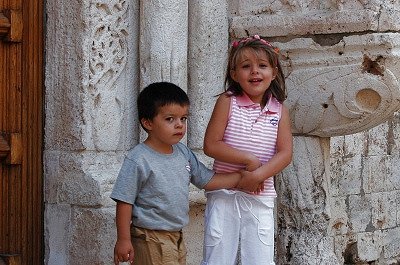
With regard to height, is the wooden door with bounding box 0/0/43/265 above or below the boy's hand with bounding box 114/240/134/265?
above

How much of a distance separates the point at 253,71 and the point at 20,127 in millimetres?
1313

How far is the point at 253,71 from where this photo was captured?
4562 millimetres

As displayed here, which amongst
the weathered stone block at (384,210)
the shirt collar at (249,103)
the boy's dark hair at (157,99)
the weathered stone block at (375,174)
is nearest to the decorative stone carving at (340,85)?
the shirt collar at (249,103)

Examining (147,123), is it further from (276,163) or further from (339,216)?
(339,216)

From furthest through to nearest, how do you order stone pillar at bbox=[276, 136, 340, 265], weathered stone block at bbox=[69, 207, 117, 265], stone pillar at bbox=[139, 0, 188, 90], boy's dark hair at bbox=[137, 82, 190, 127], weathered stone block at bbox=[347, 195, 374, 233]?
weathered stone block at bbox=[347, 195, 374, 233]
stone pillar at bbox=[276, 136, 340, 265]
stone pillar at bbox=[139, 0, 188, 90]
weathered stone block at bbox=[69, 207, 117, 265]
boy's dark hair at bbox=[137, 82, 190, 127]

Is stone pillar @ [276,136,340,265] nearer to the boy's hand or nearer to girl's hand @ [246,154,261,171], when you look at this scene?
girl's hand @ [246,154,261,171]

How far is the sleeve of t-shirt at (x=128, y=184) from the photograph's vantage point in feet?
14.0

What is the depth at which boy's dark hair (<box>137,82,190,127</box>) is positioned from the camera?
4371 mm

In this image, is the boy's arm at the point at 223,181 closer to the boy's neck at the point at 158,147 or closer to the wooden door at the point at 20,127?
the boy's neck at the point at 158,147

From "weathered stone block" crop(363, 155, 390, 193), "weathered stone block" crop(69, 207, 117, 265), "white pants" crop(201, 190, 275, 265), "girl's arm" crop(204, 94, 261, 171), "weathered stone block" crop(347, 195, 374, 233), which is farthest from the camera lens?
"weathered stone block" crop(363, 155, 390, 193)

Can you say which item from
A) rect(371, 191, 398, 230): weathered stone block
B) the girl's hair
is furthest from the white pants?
rect(371, 191, 398, 230): weathered stone block

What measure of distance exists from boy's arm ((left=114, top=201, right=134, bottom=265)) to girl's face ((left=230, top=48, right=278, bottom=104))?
0.70 meters

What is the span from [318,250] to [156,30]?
4.21 ft

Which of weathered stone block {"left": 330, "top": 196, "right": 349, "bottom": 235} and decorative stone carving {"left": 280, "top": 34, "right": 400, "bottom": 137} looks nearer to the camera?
decorative stone carving {"left": 280, "top": 34, "right": 400, "bottom": 137}
